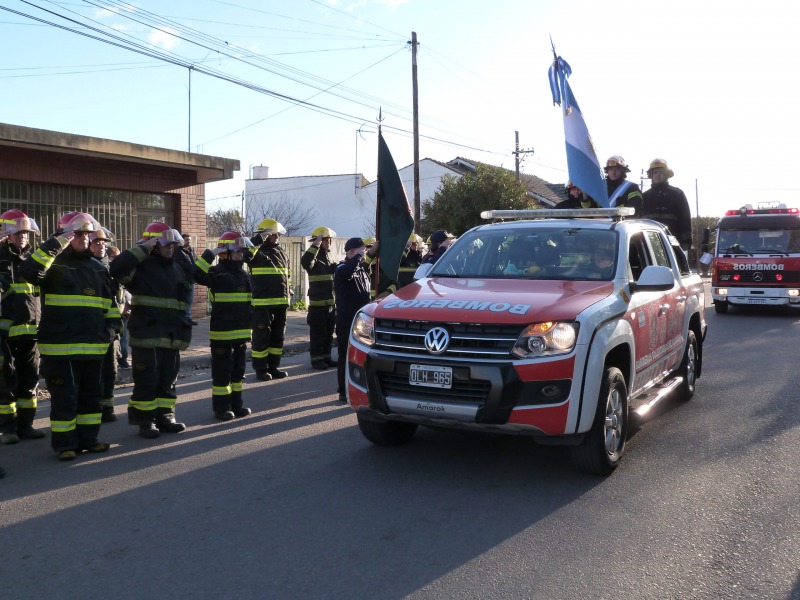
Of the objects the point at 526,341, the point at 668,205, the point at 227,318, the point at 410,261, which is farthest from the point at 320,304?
the point at 526,341

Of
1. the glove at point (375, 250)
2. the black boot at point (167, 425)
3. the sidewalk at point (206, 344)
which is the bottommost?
the black boot at point (167, 425)

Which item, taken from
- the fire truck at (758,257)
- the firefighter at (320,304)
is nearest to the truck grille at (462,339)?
the firefighter at (320,304)

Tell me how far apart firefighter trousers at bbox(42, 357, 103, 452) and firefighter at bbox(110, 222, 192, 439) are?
16.4 inches

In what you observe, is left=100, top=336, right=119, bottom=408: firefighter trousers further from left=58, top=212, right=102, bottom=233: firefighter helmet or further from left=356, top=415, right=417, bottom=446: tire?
left=356, top=415, right=417, bottom=446: tire

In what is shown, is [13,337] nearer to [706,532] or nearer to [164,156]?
[706,532]

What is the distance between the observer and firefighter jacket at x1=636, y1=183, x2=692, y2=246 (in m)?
9.66

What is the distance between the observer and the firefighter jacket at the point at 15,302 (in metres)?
6.38

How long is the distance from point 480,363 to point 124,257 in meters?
3.24

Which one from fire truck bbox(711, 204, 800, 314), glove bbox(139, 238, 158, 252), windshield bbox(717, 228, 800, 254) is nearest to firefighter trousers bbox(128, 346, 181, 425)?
glove bbox(139, 238, 158, 252)

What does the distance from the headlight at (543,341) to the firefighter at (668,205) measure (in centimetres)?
530

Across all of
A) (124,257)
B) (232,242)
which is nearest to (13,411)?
(124,257)

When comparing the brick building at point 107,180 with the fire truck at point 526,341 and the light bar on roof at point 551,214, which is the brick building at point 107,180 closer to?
the light bar on roof at point 551,214

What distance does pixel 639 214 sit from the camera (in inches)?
381

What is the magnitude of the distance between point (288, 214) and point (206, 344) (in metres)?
38.3
